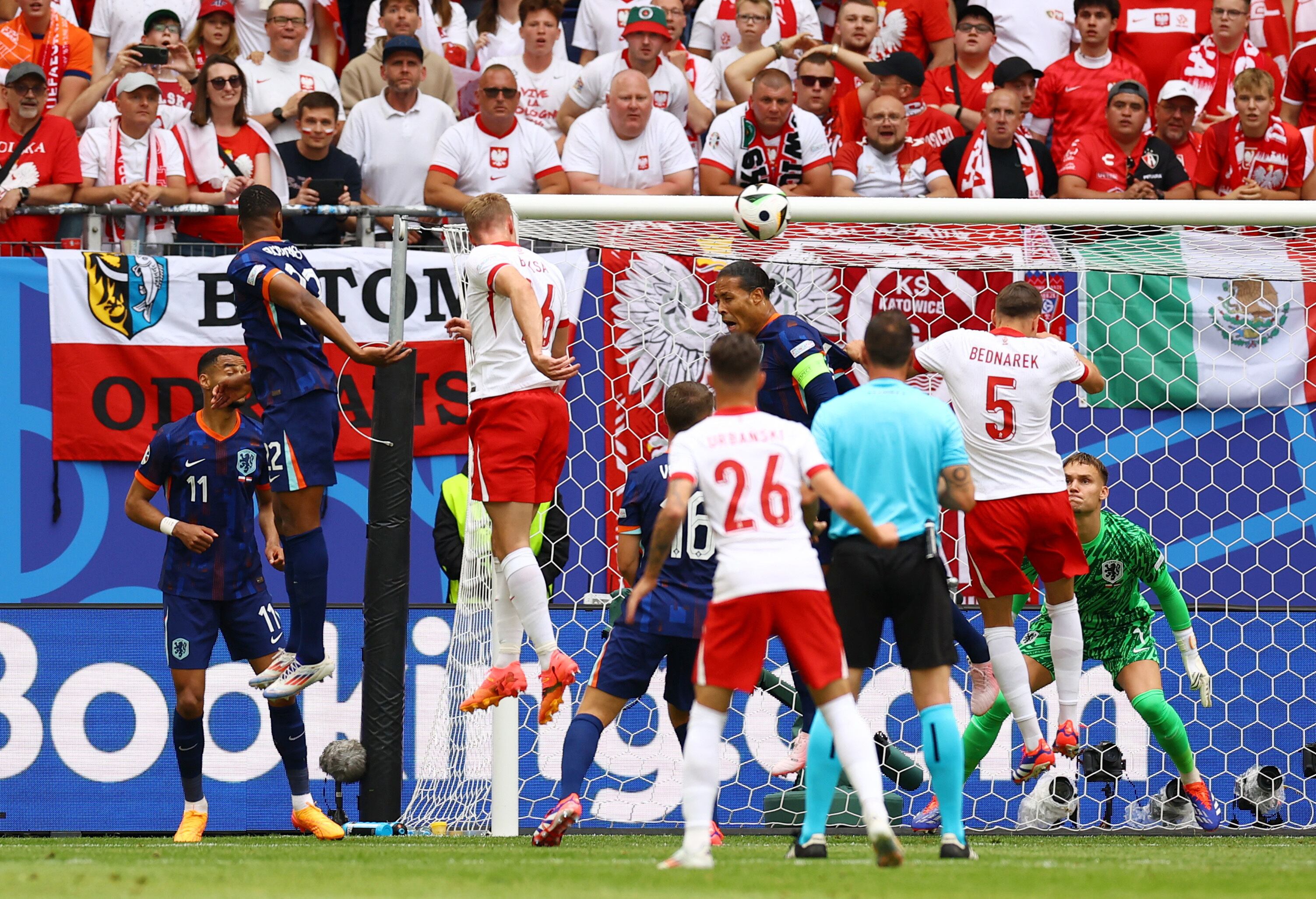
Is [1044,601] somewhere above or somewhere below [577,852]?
above

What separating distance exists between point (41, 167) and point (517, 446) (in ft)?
19.3

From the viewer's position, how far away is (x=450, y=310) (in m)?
12.0

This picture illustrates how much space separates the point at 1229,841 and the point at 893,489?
378cm

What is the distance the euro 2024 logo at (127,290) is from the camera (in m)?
11.8

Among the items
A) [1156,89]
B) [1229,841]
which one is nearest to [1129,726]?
[1229,841]

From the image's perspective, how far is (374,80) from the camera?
1374cm

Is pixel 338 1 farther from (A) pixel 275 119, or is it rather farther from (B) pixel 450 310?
(B) pixel 450 310

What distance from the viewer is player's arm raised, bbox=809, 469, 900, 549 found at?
19.5 ft

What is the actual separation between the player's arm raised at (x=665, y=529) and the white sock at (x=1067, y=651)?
344cm

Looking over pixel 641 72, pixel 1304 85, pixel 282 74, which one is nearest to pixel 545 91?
pixel 641 72

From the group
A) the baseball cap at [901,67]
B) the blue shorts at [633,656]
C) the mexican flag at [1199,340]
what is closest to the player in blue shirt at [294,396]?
the blue shorts at [633,656]

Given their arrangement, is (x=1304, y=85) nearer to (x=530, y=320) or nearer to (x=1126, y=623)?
(x=1126, y=623)

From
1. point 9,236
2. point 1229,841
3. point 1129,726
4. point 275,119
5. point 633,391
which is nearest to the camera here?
point 1229,841

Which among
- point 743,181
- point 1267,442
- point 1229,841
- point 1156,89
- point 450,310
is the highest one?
point 1156,89
